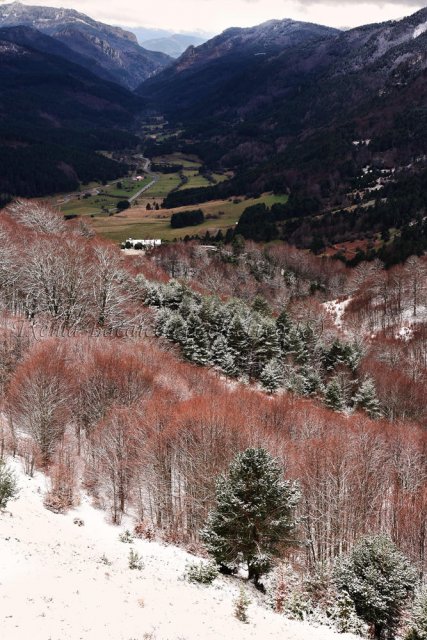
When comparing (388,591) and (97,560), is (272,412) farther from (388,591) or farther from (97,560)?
(97,560)

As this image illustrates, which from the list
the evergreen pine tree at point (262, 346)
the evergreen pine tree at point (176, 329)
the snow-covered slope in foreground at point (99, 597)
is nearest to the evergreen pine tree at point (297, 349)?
the evergreen pine tree at point (262, 346)

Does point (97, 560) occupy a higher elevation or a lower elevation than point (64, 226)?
lower

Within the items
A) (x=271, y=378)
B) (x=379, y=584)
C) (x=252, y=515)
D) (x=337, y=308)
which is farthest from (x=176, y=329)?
(x=337, y=308)

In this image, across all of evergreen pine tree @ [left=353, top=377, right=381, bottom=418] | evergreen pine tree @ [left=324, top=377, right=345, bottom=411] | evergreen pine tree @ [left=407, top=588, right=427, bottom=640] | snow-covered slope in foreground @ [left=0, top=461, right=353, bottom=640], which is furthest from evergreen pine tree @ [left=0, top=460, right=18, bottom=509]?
evergreen pine tree @ [left=353, top=377, right=381, bottom=418]

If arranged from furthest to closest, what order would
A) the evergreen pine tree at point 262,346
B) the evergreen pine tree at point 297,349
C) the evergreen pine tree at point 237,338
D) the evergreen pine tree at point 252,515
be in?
the evergreen pine tree at point 297,349 < the evergreen pine tree at point 262,346 < the evergreen pine tree at point 237,338 < the evergreen pine tree at point 252,515

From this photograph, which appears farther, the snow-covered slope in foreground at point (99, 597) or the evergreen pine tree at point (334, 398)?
the evergreen pine tree at point (334, 398)

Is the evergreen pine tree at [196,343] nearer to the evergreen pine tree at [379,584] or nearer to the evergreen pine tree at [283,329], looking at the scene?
the evergreen pine tree at [283,329]

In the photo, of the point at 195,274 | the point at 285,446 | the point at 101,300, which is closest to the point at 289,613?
the point at 285,446
